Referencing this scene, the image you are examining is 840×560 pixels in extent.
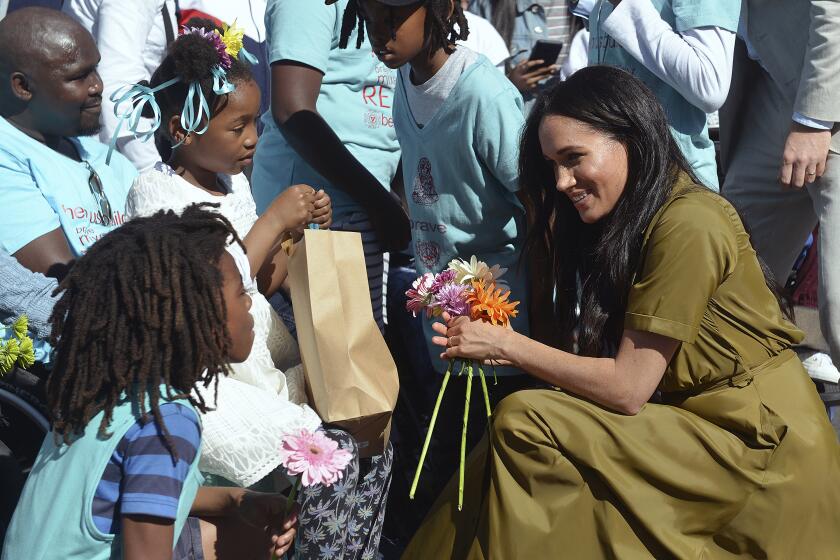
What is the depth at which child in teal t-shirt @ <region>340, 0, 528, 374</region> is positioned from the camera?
3.37m

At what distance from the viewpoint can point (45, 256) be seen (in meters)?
3.18

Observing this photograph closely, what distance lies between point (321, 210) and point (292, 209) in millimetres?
151

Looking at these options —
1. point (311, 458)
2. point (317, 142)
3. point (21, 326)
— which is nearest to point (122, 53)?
point (317, 142)

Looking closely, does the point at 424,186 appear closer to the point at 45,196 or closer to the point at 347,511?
the point at 347,511

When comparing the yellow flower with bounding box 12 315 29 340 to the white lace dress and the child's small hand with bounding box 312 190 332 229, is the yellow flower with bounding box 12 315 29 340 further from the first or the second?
the child's small hand with bounding box 312 190 332 229

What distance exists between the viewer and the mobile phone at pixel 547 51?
211 inches

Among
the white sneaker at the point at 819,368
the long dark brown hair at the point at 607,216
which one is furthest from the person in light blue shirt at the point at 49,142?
the white sneaker at the point at 819,368

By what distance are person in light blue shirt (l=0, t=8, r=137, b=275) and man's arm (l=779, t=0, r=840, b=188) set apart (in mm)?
2459

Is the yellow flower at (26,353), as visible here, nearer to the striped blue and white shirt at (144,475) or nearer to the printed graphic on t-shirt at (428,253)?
the striped blue and white shirt at (144,475)

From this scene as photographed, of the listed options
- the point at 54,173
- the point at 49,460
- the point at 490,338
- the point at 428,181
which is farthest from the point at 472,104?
the point at 49,460

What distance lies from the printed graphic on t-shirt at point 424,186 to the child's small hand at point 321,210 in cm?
39

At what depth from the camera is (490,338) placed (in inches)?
114

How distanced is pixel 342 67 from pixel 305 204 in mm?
962

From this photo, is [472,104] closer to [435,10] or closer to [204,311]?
[435,10]
